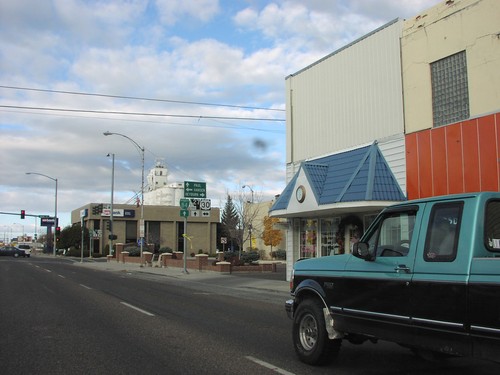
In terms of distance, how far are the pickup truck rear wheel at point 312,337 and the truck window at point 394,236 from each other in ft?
4.06

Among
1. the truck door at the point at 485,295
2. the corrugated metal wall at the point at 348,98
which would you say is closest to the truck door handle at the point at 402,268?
the truck door at the point at 485,295

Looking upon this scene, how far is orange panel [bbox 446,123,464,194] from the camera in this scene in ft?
47.0

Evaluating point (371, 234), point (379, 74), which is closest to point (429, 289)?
point (371, 234)

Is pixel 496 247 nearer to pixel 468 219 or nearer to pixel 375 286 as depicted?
pixel 468 219

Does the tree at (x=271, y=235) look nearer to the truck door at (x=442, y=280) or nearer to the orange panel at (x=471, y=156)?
the orange panel at (x=471, y=156)

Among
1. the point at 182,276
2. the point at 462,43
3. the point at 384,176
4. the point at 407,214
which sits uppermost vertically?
the point at 462,43

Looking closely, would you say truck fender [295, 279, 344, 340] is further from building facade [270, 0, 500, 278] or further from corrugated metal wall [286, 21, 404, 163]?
corrugated metal wall [286, 21, 404, 163]

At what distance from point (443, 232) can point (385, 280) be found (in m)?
0.88

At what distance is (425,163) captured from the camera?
1554cm

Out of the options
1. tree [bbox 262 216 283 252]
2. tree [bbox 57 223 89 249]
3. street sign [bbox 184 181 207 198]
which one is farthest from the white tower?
street sign [bbox 184 181 207 198]

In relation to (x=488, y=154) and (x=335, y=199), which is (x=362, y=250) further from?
(x=335, y=199)

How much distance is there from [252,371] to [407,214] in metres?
2.77

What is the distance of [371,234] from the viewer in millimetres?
6348

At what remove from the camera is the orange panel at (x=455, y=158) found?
1432cm
